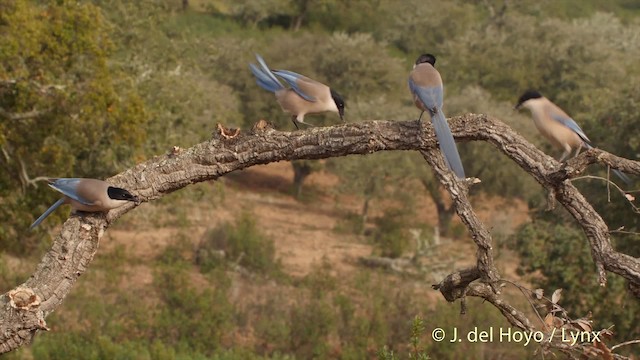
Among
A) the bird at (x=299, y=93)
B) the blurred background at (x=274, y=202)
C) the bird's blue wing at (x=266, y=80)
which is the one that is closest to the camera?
the bird at (x=299, y=93)

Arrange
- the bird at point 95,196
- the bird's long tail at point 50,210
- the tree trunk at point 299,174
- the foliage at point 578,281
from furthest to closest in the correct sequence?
1. the tree trunk at point 299,174
2. the foliage at point 578,281
3. the bird's long tail at point 50,210
4. the bird at point 95,196

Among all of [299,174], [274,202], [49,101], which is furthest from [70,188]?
[299,174]

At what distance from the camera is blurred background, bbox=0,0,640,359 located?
41.8ft

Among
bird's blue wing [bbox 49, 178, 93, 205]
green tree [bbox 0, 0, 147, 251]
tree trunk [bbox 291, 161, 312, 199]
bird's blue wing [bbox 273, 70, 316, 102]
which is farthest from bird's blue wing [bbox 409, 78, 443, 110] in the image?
tree trunk [bbox 291, 161, 312, 199]

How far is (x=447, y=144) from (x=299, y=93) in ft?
3.70

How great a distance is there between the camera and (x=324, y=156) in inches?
186

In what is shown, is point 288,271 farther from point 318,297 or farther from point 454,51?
point 454,51

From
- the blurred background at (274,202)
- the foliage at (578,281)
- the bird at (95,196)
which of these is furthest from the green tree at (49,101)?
the bird at (95,196)

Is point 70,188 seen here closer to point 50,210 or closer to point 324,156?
point 50,210

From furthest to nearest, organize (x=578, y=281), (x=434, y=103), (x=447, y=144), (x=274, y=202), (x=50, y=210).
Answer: (x=274, y=202), (x=578, y=281), (x=50, y=210), (x=434, y=103), (x=447, y=144)

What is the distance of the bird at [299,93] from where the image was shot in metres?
5.06

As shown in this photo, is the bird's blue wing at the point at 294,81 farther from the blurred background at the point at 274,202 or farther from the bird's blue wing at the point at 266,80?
the blurred background at the point at 274,202

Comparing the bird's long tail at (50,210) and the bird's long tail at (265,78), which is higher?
the bird's long tail at (265,78)

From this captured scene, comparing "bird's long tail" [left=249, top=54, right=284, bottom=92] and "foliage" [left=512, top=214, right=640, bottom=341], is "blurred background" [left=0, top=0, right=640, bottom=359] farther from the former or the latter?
"bird's long tail" [left=249, top=54, right=284, bottom=92]
